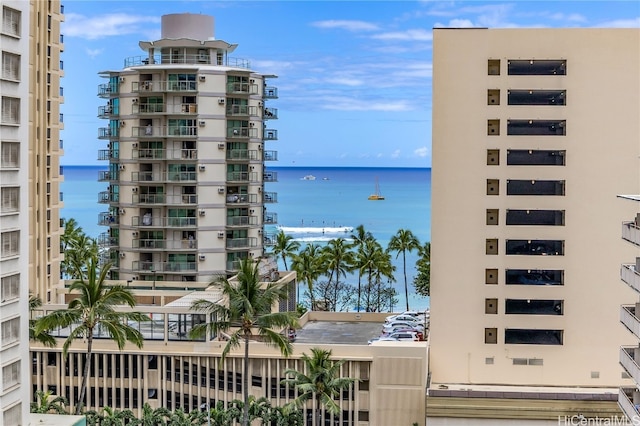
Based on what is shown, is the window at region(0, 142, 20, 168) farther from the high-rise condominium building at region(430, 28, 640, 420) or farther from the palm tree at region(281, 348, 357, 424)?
the high-rise condominium building at region(430, 28, 640, 420)

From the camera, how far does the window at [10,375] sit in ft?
96.5

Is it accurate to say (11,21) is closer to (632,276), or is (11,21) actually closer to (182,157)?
(632,276)

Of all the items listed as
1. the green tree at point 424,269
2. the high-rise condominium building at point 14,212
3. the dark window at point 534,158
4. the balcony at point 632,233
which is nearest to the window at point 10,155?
the high-rise condominium building at point 14,212

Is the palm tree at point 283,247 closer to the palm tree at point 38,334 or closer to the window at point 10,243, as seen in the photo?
the palm tree at point 38,334

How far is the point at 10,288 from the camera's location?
2973cm

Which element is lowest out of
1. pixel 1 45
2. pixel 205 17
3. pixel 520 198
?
pixel 520 198

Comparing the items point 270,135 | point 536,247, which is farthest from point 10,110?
point 270,135

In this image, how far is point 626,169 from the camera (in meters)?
39.5

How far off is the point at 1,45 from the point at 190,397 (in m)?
16.1

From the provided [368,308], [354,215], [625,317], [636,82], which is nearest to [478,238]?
[636,82]

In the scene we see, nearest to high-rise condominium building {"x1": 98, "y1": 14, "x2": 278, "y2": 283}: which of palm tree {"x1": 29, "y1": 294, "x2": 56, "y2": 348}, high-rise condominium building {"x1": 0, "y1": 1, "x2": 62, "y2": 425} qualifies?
palm tree {"x1": 29, "y1": 294, "x2": 56, "y2": 348}

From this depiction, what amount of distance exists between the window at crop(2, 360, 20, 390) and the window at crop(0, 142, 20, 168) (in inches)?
217

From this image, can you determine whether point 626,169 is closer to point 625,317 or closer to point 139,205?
point 625,317

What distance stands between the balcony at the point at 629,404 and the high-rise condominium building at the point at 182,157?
79.8ft
